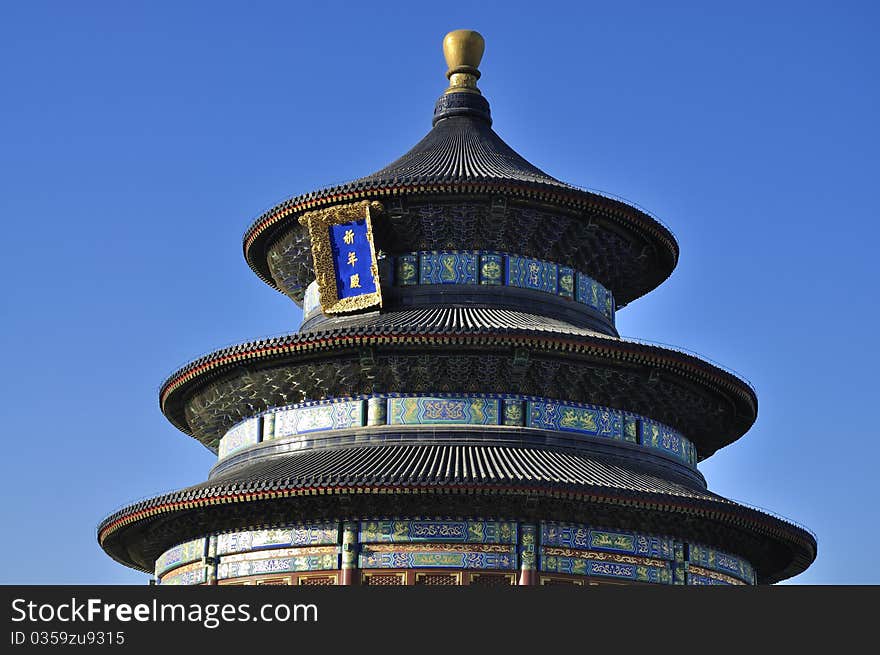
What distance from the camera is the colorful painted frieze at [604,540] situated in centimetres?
3161

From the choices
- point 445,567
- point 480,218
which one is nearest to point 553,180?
point 480,218

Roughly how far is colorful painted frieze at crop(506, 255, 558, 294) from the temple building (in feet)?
0.20

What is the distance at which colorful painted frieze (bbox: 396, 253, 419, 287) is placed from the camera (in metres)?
36.8

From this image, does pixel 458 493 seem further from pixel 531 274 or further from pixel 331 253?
pixel 331 253

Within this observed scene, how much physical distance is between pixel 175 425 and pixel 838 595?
22.4 m

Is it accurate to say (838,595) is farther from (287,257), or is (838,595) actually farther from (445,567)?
(287,257)

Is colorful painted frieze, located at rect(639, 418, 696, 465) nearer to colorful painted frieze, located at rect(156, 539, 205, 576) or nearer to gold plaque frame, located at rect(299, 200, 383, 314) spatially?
gold plaque frame, located at rect(299, 200, 383, 314)

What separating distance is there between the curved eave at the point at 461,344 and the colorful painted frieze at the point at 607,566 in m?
4.68

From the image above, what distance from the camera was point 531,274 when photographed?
37094 millimetres

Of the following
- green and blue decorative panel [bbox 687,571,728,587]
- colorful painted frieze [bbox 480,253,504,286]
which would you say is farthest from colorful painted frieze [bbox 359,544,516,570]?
colorful painted frieze [bbox 480,253,504,286]

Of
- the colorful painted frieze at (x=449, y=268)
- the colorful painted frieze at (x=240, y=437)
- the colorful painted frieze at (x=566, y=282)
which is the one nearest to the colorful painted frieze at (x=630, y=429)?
the colorful painted frieze at (x=566, y=282)

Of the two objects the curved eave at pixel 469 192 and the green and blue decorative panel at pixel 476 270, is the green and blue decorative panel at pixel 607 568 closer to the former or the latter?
the green and blue decorative panel at pixel 476 270

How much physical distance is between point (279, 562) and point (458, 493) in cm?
452

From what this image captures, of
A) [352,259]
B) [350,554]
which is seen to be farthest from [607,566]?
[352,259]
